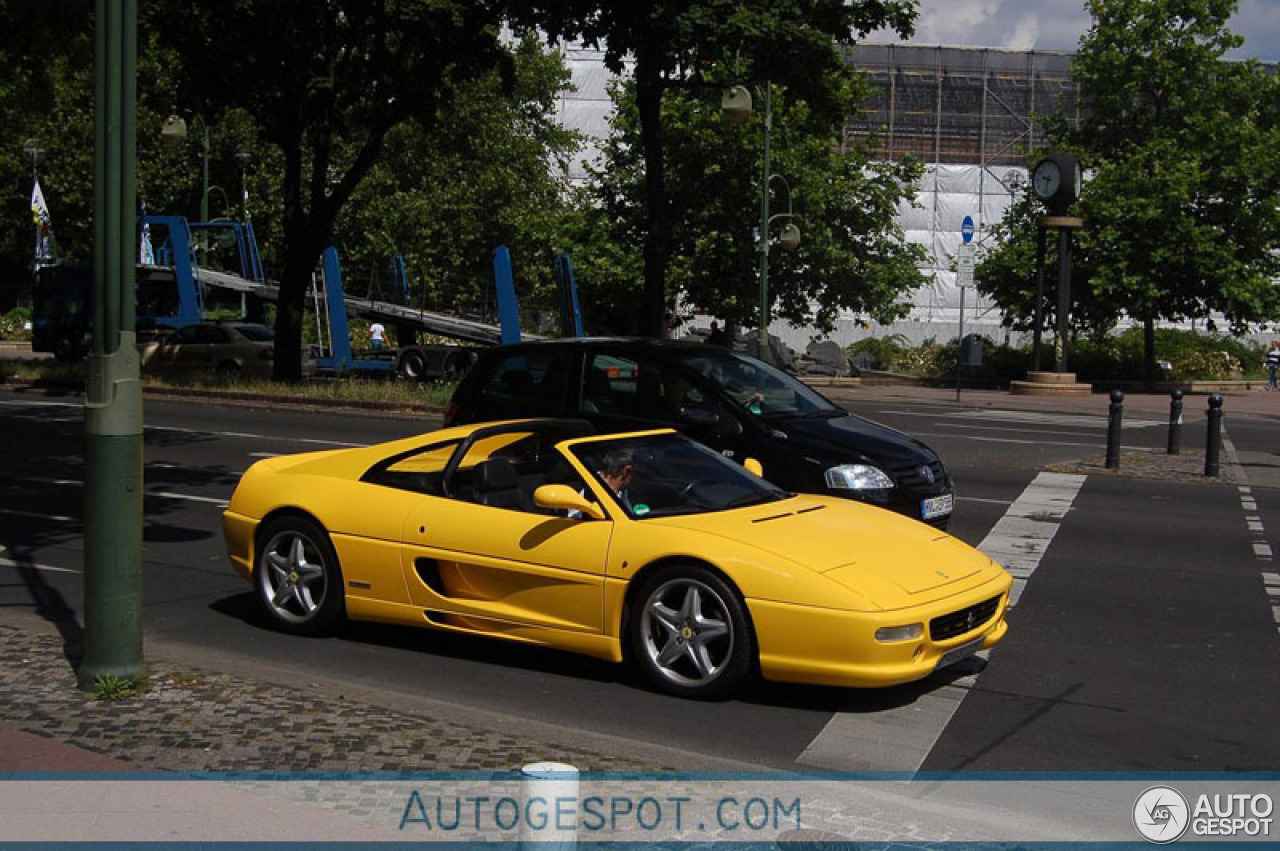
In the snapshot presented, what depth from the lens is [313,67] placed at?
2709 centimetres

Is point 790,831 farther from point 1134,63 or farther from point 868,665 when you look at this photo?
point 1134,63

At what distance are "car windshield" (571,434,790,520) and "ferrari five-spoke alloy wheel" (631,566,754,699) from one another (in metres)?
0.49

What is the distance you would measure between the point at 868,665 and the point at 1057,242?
38758mm

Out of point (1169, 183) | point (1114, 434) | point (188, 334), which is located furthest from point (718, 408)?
point (1169, 183)

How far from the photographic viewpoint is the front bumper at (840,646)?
647 cm

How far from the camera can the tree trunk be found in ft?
75.1

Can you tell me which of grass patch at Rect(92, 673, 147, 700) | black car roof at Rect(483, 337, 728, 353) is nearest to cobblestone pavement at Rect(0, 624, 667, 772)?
grass patch at Rect(92, 673, 147, 700)

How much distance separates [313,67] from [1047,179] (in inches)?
791

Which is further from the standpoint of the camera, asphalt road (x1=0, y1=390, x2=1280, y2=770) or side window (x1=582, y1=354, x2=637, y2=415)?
A: side window (x1=582, y1=354, x2=637, y2=415)

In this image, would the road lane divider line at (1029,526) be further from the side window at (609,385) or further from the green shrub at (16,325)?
the green shrub at (16,325)

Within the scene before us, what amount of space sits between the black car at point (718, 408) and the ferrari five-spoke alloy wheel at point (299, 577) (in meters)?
3.17

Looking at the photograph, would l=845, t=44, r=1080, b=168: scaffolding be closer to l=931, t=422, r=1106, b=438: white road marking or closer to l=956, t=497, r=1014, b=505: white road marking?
l=931, t=422, r=1106, b=438: white road marking

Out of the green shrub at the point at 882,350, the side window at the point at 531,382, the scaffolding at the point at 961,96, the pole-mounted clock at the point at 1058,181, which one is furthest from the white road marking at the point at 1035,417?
the scaffolding at the point at 961,96

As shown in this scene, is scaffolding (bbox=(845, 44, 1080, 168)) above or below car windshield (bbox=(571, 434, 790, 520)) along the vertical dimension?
above
